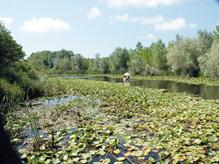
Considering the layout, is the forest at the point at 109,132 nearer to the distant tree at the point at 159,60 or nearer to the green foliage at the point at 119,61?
the distant tree at the point at 159,60

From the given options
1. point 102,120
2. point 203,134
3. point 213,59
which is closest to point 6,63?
point 102,120

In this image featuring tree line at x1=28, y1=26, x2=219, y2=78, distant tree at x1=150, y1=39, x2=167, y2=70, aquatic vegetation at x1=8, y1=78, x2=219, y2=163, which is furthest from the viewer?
distant tree at x1=150, y1=39, x2=167, y2=70

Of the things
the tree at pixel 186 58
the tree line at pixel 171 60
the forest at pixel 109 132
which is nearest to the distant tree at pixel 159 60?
the tree line at pixel 171 60

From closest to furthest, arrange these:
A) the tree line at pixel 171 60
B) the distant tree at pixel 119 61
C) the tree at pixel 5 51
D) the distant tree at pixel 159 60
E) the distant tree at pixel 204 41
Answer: the tree at pixel 5 51
the tree line at pixel 171 60
the distant tree at pixel 204 41
the distant tree at pixel 159 60
the distant tree at pixel 119 61

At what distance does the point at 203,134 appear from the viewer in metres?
8.61

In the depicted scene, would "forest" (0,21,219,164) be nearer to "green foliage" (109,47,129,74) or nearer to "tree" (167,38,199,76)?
"tree" (167,38,199,76)

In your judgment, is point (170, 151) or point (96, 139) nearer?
point (170, 151)

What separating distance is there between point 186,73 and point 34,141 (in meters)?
45.5

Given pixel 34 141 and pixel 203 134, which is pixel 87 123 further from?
pixel 203 134

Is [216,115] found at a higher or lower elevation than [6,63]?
lower

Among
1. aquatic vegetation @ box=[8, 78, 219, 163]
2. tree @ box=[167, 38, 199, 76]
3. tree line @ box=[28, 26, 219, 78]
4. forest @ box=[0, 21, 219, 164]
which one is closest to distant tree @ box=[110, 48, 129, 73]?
tree line @ box=[28, 26, 219, 78]

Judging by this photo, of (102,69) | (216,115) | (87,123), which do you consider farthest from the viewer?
(102,69)

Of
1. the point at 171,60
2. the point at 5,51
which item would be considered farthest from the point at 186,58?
the point at 5,51

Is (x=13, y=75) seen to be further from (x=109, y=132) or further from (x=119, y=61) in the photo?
(x=119, y=61)
